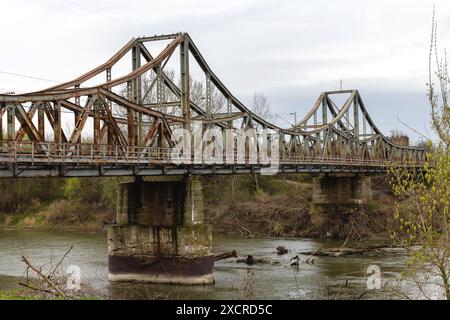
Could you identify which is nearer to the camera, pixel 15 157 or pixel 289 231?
pixel 15 157

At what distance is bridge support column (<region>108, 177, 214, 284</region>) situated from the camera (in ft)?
111

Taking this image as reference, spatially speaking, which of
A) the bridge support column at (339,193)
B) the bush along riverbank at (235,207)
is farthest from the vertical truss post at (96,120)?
the bridge support column at (339,193)

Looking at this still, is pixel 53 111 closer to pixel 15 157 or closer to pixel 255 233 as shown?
pixel 15 157

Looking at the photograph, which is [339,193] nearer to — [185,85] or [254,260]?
[254,260]

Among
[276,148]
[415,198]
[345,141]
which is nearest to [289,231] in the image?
[276,148]

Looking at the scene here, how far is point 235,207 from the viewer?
6650 cm

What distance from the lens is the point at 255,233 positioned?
60062mm

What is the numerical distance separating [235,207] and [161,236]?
1268 inches

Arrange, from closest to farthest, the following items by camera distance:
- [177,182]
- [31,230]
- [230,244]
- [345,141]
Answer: [177,182]
[230,244]
[31,230]
[345,141]

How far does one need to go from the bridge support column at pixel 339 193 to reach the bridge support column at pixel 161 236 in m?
29.3

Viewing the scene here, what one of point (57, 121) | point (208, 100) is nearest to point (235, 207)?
point (208, 100)

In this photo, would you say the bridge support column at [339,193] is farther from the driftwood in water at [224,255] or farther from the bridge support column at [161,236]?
the bridge support column at [161,236]

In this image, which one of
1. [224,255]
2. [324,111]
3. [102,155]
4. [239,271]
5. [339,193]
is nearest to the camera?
[102,155]
